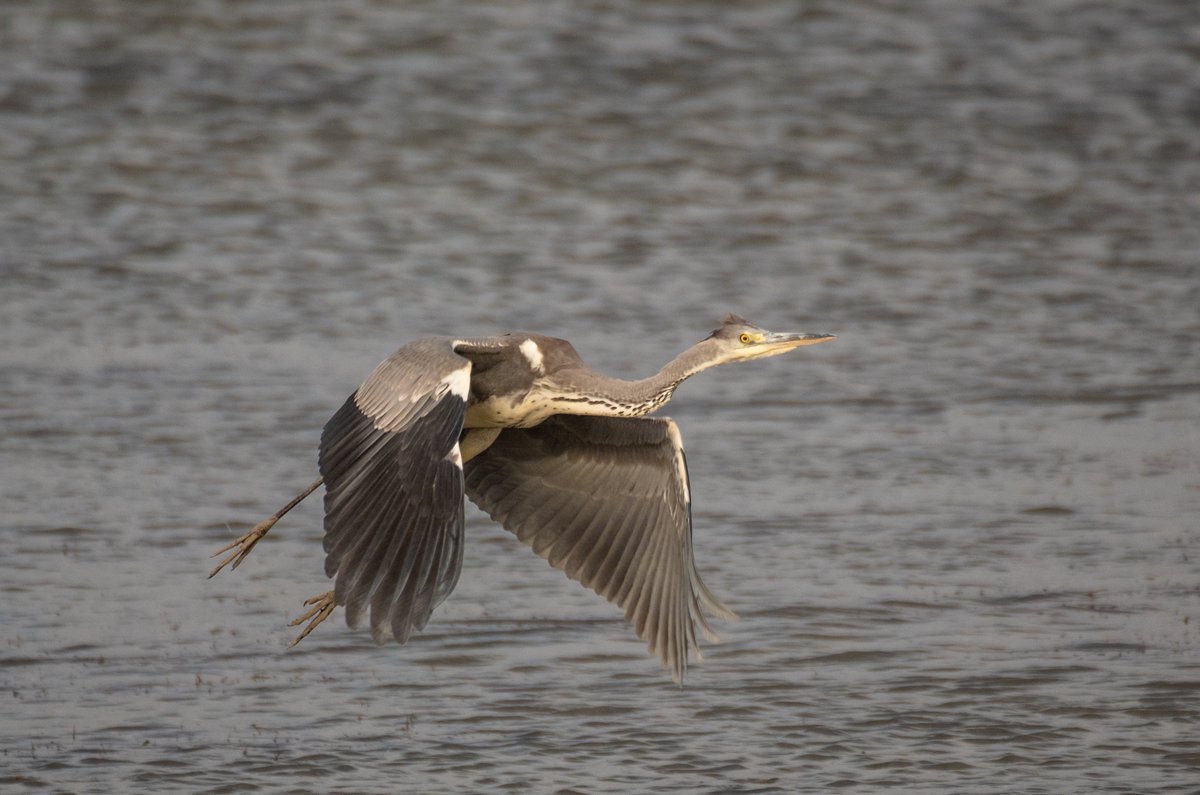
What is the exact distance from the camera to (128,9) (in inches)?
755

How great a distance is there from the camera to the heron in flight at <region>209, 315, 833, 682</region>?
20.2 feet

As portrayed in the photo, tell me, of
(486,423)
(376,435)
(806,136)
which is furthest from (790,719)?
(806,136)

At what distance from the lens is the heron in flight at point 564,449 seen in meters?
6.16

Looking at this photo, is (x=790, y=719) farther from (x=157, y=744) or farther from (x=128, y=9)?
(x=128, y=9)

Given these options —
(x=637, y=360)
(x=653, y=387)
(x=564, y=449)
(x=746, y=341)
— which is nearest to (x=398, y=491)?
(x=653, y=387)

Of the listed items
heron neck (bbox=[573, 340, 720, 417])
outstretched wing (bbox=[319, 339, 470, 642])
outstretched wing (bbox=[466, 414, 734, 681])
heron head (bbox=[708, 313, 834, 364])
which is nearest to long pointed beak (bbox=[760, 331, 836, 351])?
heron head (bbox=[708, 313, 834, 364])

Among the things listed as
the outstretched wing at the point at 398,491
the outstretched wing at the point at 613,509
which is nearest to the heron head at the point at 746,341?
the outstretched wing at the point at 613,509

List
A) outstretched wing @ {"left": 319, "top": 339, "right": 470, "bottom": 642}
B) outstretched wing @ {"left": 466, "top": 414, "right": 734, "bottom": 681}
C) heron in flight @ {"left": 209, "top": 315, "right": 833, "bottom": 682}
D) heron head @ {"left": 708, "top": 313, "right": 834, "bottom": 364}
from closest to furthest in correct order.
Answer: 1. outstretched wing @ {"left": 319, "top": 339, "right": 470, "bottom": 642}
2. heron in flight @ {"left": 209, "top": 315, "right": 833, "bottom": 682}
3. outstretched wing @ {"left": 466, "top": 414, "right": 734, "bottom": 681}
4. heron head @ {"left": 708, "top": 313, "right": 834, "bottom": 364}

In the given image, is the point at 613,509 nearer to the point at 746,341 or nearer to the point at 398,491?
the point at 746,341

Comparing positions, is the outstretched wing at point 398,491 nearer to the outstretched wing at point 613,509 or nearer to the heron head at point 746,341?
the outstretched wing at point 613,509

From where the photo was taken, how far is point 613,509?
23.6ft

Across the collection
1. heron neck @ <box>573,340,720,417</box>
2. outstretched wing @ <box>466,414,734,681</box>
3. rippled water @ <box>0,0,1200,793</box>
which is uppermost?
heron neck @ <box>573,340,720,417</box>

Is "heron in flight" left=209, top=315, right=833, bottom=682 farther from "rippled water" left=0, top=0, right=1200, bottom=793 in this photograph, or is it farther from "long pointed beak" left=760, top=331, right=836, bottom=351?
"rippled water" left=0, top=0, right=1200, bottom=793

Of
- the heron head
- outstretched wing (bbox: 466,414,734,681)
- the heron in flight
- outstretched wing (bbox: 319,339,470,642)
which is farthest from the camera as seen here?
the heron head
